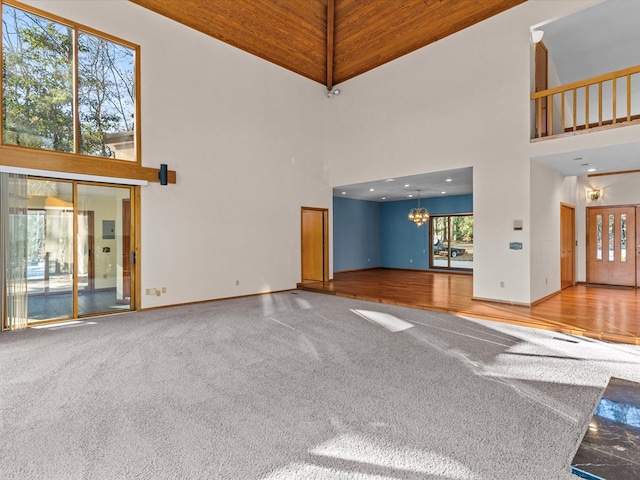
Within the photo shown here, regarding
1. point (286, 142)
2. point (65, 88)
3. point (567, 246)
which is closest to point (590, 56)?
point (567, 246)

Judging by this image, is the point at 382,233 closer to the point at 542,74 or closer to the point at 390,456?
the point at 542,74

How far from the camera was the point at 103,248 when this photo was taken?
6.00 metres

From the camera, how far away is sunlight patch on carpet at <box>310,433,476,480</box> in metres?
2.00

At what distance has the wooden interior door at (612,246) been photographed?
8.37 meters

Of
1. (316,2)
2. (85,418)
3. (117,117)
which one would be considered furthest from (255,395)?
(316,2)

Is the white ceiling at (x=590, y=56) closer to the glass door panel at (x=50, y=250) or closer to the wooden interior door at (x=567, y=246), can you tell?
the wooden interior door at (x=567, y=246)

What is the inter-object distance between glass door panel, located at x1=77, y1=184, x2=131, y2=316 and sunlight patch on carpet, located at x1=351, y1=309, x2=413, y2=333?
4188 mm

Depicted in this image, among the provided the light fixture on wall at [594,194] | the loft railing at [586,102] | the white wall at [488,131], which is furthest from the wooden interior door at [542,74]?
the light fixture on wall at [594,194]

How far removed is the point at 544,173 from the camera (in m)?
6.67

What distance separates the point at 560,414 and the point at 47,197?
705 cm

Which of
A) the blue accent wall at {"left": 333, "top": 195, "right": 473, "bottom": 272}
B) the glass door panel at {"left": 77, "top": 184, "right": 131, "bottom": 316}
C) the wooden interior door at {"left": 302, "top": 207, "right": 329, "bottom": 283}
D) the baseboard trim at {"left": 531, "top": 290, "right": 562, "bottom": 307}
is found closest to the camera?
the glass door panel at {"left": 77, "top": 184, "right": 131, "bottom": 316}

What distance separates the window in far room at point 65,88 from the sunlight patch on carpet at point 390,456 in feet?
19.3

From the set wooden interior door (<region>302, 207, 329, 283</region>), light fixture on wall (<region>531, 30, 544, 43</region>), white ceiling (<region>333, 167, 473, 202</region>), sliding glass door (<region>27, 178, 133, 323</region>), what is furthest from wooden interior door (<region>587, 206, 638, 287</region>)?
sliding glass door (<region>27, 178, 133, 323</region>)

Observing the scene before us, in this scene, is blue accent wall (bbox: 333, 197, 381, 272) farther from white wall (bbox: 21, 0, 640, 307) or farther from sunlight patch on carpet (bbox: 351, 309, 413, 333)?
sunlight patch on carpet (bbox: 351, 309, 413, 333)
